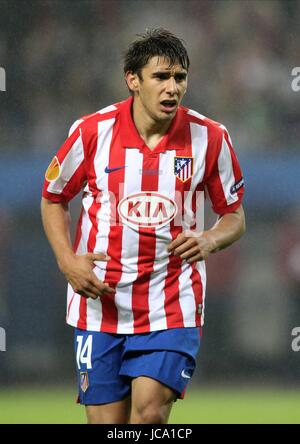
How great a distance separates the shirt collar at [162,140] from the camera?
374cm

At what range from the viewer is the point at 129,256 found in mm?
3693

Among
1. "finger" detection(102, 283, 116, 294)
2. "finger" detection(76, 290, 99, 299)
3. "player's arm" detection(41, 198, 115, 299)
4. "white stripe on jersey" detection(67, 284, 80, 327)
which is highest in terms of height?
"player's arm" detection(41, 198, 115, 299)

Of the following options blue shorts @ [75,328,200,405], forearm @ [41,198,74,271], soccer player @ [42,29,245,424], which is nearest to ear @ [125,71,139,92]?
soccer player @ [42,29,245,424]

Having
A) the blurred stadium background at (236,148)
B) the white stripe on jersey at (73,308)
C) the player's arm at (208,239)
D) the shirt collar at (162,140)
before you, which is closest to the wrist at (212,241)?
the player's arm at (208,239)

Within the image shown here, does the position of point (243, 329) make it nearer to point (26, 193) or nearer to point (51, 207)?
point (26, 193)

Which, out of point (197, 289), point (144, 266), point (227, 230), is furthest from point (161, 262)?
point (227, 230)

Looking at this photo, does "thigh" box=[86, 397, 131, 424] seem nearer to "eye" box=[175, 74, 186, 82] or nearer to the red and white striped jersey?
Result: the red and white striped jersey

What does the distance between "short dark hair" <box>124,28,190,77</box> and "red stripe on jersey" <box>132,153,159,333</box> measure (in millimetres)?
333

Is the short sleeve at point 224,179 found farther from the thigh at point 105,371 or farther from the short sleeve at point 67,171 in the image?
the thigh at point 105,371

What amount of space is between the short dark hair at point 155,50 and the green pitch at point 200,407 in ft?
6.04

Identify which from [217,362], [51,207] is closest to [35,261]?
[217,362]

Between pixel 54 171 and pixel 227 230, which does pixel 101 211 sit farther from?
pixel 227 230

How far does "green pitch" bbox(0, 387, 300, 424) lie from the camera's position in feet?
16.2
